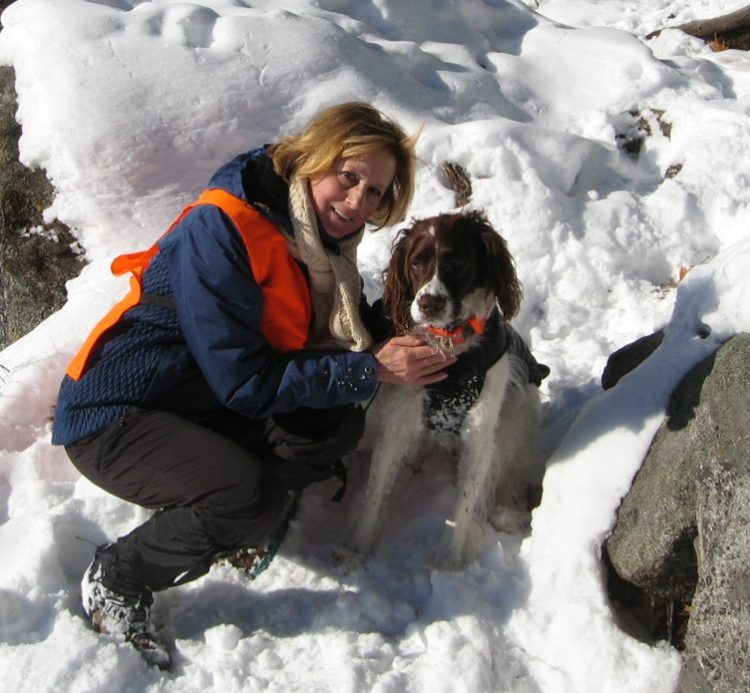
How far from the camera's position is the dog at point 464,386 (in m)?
2.91

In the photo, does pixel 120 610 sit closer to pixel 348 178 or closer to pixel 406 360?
pixel 406 360

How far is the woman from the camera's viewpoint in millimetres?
2463

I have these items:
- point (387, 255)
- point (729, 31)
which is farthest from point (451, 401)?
point (729, 31)

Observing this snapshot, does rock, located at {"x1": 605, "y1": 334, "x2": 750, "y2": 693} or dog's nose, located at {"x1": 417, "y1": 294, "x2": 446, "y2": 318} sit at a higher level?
dog's nose, located at {"x1": 417, "y1": 294, "x2": 446, "y2": 318}

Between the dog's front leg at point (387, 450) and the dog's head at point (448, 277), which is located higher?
the dog's head at point (448, 277)

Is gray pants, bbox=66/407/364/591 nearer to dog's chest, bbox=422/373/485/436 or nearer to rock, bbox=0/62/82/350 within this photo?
dog's chest, bbox=422/373/485/436

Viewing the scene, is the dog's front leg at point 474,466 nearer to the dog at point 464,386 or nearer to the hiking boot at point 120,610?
the dog at point 464,386

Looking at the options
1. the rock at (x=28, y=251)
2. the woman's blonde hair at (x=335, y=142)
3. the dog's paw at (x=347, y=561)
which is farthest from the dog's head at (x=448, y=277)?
the rock at (x=28, y=251)

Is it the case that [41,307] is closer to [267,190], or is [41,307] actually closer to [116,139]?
[116,139]

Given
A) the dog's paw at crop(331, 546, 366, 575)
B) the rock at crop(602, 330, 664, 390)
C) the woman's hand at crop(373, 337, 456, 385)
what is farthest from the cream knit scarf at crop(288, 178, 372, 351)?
the rock at crop(602, 330, 664, 390)

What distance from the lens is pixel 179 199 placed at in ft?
16.2

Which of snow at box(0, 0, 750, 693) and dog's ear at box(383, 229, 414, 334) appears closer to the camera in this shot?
snow at box(0, 0, 750, 693)

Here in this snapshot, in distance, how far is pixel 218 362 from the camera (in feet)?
8.04

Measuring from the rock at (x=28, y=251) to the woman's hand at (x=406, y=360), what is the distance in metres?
2.84
